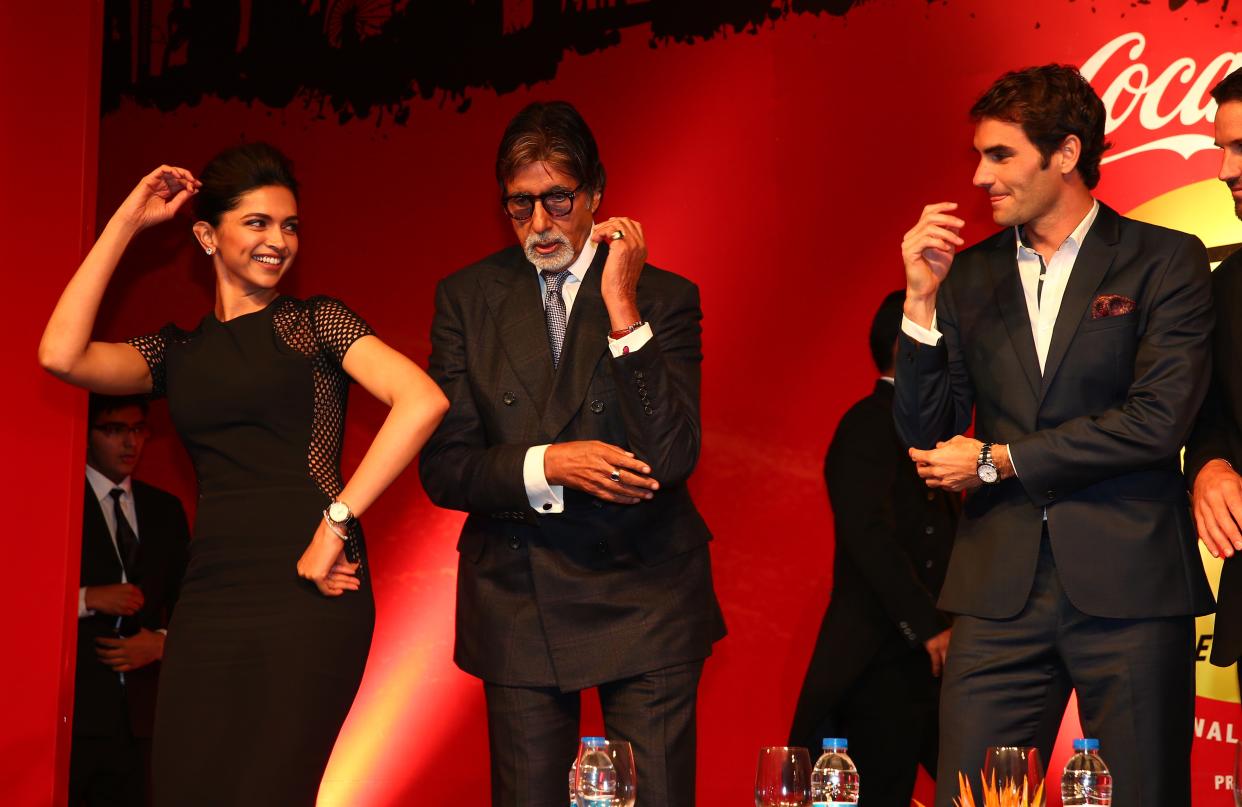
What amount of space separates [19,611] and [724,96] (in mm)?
2885

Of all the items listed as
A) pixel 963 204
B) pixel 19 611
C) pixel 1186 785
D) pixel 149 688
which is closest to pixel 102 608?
pixel 149 688

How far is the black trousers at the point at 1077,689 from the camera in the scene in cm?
305

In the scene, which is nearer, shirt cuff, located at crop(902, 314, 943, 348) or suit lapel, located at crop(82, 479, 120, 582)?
shirt cuff, located at crop(902, 314, 943, 348)

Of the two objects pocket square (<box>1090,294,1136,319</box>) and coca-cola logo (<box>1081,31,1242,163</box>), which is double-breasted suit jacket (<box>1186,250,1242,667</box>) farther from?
coca-cola logo (<box>1081,31,1242,163</box>)

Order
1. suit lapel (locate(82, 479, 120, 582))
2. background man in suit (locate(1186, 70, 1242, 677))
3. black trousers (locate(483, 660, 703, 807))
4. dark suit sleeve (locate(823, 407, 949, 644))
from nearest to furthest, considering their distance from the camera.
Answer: background man in suit (locate(1186, 70, 1242, 677))
black trousers (locate(483, 660, 703, 807))
dark suit sleeve (locate(823, 407, 949, 644))
suit lapel (locate(82, 479, 120, 582))

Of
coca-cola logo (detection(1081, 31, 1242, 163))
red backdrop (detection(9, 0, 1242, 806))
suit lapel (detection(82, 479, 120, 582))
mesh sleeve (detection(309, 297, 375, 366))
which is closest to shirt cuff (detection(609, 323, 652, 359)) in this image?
mesh sleeve (detection(309, 297, 375, 366))

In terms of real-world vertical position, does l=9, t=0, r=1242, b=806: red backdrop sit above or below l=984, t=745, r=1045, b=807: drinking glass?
above

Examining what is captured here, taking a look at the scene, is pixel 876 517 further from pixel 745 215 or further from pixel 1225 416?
pixel 1225 416

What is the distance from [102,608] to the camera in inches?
207

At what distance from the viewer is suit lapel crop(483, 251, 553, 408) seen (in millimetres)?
3340

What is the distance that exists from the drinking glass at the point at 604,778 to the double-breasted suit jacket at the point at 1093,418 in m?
1.15

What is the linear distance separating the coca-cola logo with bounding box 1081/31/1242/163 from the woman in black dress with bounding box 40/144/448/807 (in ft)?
Result: 8.41

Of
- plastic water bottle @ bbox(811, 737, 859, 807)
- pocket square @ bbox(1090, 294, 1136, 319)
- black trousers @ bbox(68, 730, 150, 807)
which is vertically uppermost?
pocket square @ bbox(1090, 294, 1136, 319)

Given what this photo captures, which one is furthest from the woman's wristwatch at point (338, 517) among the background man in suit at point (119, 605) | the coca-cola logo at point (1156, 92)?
the coca-cola logo at point (1156, 92)
